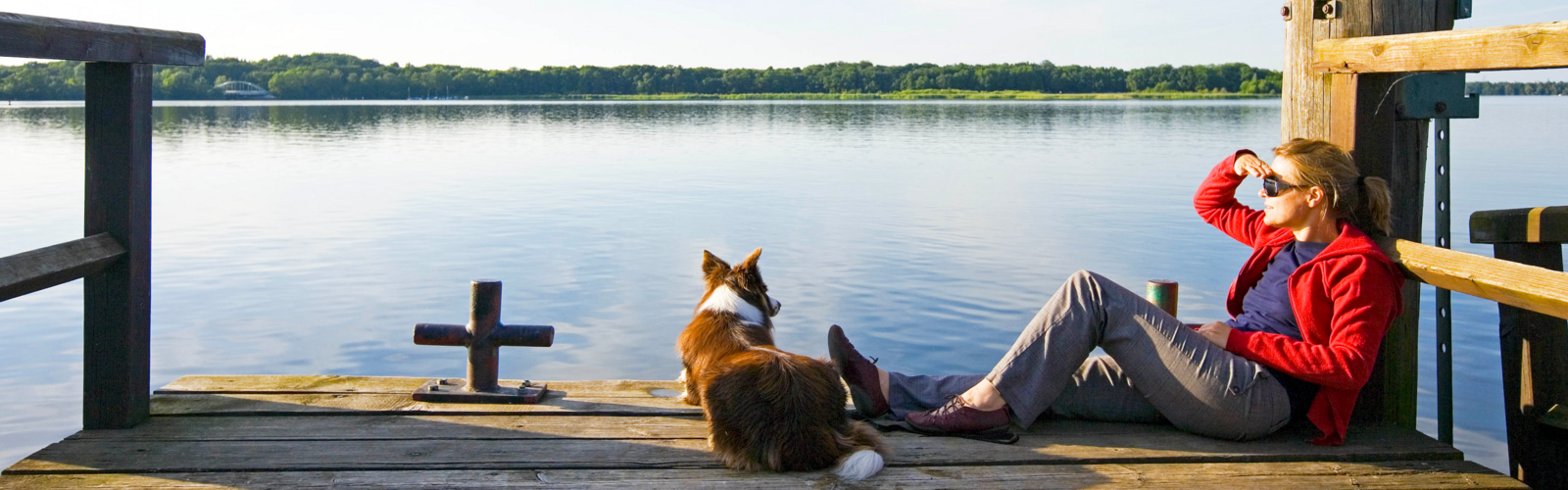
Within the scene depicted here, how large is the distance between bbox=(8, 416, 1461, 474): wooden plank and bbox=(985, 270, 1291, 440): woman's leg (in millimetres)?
113

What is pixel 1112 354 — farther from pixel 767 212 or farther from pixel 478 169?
pixel 478 169

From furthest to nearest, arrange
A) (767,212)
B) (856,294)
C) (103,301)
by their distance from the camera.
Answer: (767,212)
(856,294)
(103,301)

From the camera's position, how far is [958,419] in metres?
3.81

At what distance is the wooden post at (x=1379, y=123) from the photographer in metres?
3.81

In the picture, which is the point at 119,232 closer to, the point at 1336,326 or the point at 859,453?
the point at 859,453

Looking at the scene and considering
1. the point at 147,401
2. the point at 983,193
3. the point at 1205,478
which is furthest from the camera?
the point at 983,193

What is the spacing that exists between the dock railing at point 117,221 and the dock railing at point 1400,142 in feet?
12.9

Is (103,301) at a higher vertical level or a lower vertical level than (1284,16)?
lower

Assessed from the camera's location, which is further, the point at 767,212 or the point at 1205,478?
the point at 767,212

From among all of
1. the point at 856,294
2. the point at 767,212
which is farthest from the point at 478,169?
the point at 856,294

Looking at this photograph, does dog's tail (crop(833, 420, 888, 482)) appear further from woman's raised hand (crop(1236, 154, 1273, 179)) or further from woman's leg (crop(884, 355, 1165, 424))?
woman's raised hand (crop(1236, 154, 1273, 179))

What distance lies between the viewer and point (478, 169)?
22.0m

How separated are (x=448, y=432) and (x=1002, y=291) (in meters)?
7.01

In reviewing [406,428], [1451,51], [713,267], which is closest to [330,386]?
[406,428]
